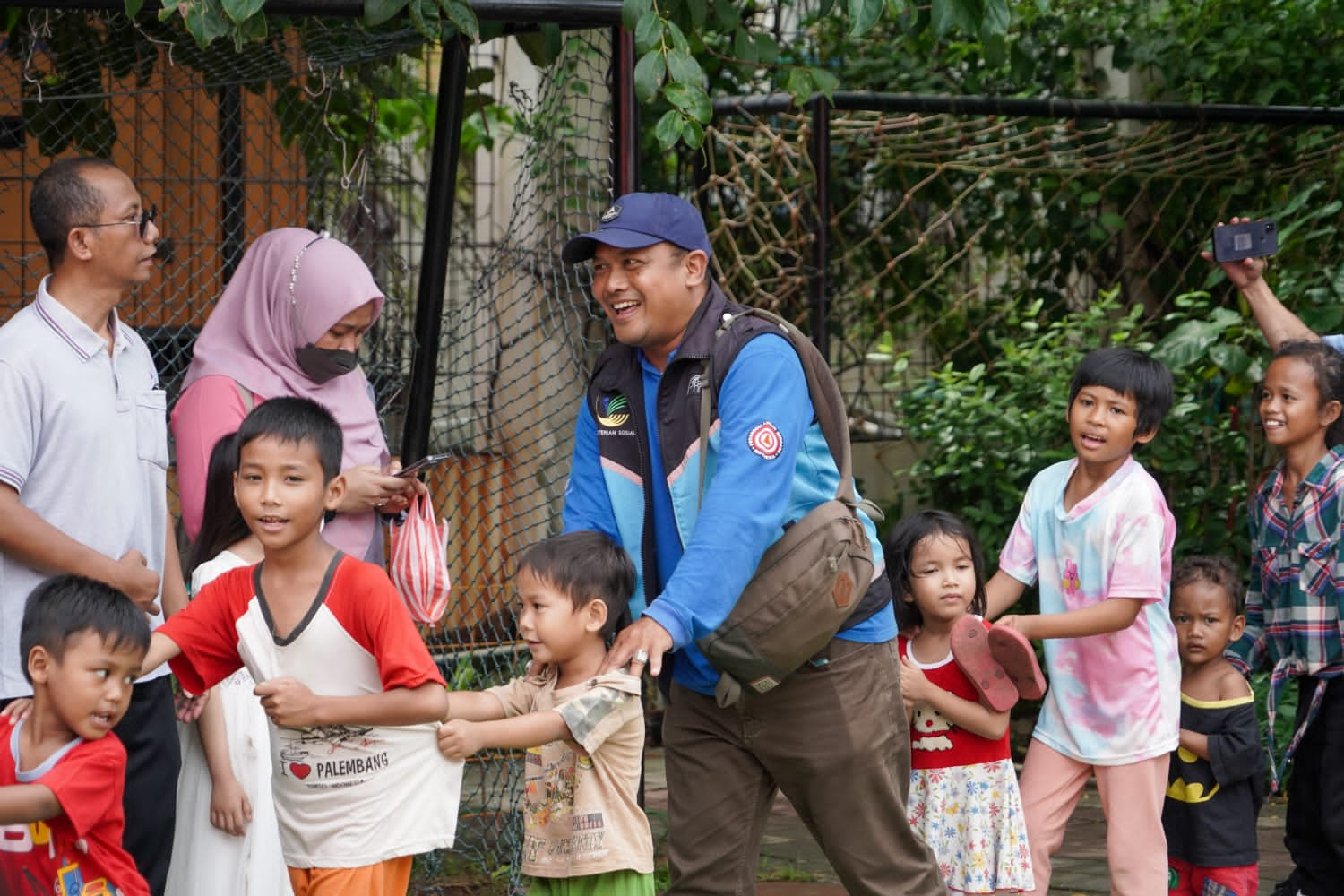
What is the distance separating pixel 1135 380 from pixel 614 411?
59.4 inches

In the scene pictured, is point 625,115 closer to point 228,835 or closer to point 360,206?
point 360,206

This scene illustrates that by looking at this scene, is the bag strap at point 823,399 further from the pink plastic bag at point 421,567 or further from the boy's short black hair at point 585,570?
the pink plastic bag at point 421,567

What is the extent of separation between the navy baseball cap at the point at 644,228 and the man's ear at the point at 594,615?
0.74 m

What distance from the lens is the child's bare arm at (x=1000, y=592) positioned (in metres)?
4.75

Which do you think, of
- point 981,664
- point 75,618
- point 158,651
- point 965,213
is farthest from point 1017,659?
point 965,213

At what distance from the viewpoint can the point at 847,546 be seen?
12.0 feet

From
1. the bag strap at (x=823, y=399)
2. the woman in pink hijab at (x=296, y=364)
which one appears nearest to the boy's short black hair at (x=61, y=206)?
the woman in pink hijab at (x=296, y=364)

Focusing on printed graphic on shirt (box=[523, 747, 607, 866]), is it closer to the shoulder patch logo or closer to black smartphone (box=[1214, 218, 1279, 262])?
the shoulder patch logo

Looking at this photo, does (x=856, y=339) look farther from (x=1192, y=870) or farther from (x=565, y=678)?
(x=565, y=678)

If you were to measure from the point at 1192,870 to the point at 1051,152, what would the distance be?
4.08 metres

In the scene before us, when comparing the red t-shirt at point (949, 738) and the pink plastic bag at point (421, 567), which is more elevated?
the pink plastic bag at point (421, 567)

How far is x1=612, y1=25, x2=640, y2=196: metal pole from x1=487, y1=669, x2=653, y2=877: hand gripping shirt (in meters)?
1.81

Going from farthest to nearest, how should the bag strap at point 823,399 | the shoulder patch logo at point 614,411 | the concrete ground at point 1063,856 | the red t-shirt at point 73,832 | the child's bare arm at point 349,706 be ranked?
the concrete ground at point 1063,856, the shoulder patch logo at point 614,411, the bag strap at point 823,399, the red t-shirt at point 73,832, the child's bare arm at point 349,706

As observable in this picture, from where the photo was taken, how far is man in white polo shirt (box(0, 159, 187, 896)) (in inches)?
143
